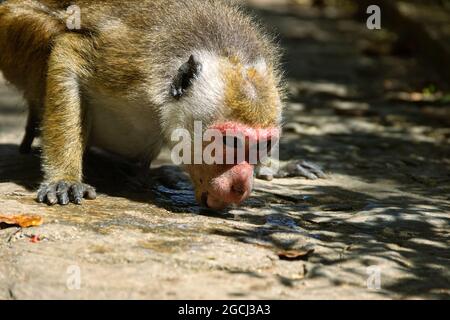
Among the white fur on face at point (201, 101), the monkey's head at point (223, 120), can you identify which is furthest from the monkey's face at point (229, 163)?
the white fur on face at point (201, 101)

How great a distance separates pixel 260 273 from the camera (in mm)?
4535

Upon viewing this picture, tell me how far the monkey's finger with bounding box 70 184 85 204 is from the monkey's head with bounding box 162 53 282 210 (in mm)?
763

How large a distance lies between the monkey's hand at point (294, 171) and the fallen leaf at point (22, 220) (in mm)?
2585

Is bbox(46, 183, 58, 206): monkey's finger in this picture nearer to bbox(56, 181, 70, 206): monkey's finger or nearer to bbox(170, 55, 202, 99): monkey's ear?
bbox(56, 181, 70, 206): monkey's finger

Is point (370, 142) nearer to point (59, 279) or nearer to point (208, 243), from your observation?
point (208, 243)

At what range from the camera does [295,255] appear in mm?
4816

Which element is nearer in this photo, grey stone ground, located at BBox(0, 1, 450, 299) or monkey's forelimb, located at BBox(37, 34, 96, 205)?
grey stone ground, located at BBox(0, 1, 450, 299)

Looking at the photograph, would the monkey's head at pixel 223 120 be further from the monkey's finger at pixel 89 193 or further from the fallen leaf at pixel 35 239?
the fallen leaf at pixel 35 239

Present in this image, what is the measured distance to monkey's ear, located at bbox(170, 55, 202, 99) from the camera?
5.72 metres

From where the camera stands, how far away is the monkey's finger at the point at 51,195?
18.6 feet

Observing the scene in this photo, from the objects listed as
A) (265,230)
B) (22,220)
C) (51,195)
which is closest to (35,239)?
(22,220)

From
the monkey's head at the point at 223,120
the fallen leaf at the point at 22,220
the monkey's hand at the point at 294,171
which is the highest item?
the monkey's head at the point at 223,120

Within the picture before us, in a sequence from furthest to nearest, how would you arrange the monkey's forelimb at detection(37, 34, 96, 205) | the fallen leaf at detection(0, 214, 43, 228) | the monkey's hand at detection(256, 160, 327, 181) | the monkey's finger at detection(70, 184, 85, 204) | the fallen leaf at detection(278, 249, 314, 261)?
the monkey's hand at detection(256, 160, 327, 181) < the monkey's forelimb at detection(37, 34, 96, 205) < the monkey's finger at detection(70, 184, 85, 204) < the fallen leaf at detection(0, 214, 43, 228) < the fallen leaf at detection(278, 249, 314, 261)

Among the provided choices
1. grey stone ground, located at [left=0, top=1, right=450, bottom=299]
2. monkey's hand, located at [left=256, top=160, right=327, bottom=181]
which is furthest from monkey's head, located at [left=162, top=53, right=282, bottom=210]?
monkey's hand, located at [left=256, top=160, right=327, bottom=181]
